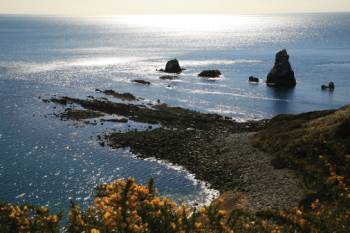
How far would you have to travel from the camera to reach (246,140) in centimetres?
5656

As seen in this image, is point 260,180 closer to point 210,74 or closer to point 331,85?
point 331,85

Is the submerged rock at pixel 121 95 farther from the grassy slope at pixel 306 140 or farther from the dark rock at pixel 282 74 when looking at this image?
the dark rock at pixel 282 74

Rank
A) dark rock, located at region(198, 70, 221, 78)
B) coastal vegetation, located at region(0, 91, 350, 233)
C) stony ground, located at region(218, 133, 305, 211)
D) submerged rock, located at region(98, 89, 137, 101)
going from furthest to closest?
dark rock, located at region(198, 70, 221, 78)
submerged rock, located at region(98, 89, 137, 101)
stony ground, located at region(218, 133, 305, 211)
coastal vegetation, located at region(0, 91, 350, 233)

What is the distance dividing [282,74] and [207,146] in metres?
60.8

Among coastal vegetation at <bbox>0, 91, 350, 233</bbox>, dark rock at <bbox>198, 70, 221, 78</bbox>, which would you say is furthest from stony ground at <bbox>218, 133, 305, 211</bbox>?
dark rock at <bbox>198, 70, 221, 78</bbox>

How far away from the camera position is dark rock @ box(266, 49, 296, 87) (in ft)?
358

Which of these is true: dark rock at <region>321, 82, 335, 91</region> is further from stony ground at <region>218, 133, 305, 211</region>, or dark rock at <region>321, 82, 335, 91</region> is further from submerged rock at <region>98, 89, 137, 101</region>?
stony ground at <region>218, 133, 305, 211</region>

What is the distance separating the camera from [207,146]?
182 ft

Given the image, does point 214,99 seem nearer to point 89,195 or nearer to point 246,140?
point 246,140

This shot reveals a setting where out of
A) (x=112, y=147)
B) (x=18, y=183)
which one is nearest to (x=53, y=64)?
(x=112, y=147)

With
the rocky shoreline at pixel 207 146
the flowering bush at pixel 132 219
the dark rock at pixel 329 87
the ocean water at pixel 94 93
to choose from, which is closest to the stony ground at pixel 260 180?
the rocky shoreline at pixel 207 146

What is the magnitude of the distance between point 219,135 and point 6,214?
5097 cm

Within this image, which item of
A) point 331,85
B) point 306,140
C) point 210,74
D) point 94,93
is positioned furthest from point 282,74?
point 306,140

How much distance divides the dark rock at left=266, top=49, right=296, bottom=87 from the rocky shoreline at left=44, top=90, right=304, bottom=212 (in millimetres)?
40751
